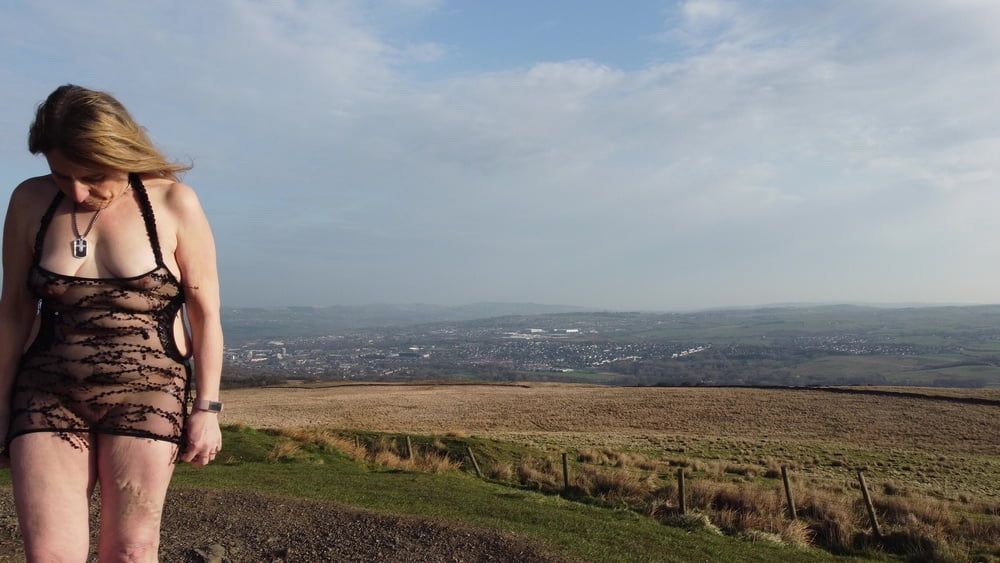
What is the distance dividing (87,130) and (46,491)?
1.20 metres

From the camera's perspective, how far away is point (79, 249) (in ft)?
7.89

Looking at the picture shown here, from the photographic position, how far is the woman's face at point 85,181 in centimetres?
238

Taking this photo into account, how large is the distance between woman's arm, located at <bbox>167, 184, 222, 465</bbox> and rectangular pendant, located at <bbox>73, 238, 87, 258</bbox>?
292mm

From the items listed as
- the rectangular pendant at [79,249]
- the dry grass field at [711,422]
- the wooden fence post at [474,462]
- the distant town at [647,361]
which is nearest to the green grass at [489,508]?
the wooden fence post at [474,462]

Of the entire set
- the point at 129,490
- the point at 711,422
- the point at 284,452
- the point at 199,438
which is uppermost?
the point at 199,438

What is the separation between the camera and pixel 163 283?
2496 mm

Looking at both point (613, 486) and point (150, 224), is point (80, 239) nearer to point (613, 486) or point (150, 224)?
point (150, 224)

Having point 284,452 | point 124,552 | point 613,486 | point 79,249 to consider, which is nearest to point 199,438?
point 124,552

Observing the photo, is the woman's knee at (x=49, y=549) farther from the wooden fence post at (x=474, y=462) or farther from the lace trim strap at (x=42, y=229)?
the wooden fence post at (x=474, y=462)

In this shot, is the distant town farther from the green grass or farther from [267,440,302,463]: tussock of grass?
the green grass

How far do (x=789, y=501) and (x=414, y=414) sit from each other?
1160 inches

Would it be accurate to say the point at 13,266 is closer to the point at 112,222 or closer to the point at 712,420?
the point at 112,222

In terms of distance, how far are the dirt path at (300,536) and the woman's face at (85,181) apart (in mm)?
4942

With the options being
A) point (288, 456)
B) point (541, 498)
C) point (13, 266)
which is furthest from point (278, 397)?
point (13, 266)
